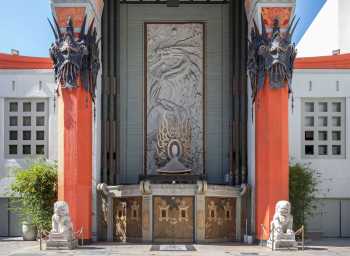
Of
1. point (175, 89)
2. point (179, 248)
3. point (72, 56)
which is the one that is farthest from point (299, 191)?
point (72, 56)

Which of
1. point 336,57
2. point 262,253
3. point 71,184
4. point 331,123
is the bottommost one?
point 262,253

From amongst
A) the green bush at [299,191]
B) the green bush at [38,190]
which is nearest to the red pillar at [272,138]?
the green bush at [299,191]

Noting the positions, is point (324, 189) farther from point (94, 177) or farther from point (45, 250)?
point (45, 250)

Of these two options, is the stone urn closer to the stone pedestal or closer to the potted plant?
the potted plant

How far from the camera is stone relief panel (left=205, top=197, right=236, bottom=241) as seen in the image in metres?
34.3

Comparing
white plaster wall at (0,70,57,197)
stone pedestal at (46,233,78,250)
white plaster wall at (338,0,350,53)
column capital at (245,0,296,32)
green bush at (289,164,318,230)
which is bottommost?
stone pedestal at (46,233,78,250)

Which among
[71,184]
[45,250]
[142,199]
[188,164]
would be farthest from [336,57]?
[45,250]

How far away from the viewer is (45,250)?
29938 millimetres

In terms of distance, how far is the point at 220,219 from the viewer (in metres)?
34.6

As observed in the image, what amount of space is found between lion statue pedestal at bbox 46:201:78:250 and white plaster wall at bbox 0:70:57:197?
763 cm

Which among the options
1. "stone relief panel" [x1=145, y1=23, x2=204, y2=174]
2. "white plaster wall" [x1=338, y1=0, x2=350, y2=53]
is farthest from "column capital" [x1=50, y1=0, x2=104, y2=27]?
"white plaster wall" [x1=338, y1=0, x2=350, y2=53]

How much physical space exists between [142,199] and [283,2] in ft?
32.5

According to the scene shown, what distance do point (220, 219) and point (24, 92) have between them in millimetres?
11081

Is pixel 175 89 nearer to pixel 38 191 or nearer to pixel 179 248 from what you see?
pixel 38 191
